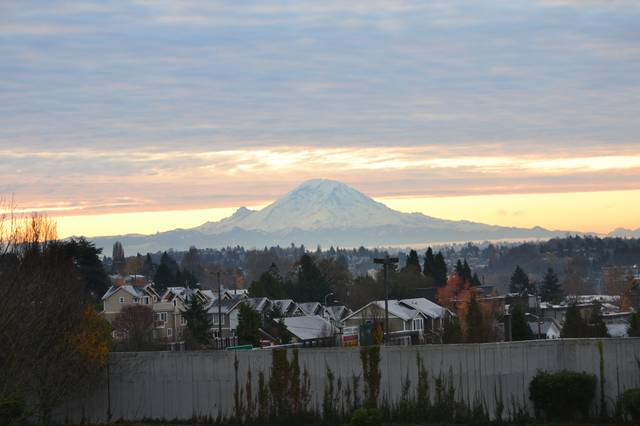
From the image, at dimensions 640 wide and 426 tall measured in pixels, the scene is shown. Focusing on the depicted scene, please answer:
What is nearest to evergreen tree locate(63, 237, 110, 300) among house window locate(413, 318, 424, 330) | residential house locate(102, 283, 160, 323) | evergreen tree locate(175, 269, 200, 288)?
residential house locate(102, 283, 160, 323)

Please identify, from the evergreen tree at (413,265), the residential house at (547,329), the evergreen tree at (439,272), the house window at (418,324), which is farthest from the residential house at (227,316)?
the evergreen tree at (439,272)

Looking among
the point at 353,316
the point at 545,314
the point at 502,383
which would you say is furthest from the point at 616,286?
the point at 502,383

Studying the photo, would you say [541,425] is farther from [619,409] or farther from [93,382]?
[93,382]

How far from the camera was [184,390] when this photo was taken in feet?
92.8

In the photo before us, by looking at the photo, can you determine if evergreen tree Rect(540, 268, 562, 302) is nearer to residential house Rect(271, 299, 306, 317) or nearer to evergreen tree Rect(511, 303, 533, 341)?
residential house Rect(271, 299, 306, 317)

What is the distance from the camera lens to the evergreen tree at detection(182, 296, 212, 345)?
61.4 meters

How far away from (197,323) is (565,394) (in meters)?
41.7

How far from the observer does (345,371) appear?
27000 mm

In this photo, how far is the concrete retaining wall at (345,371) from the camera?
2536cm

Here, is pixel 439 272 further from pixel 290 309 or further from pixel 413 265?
pixel 290 309

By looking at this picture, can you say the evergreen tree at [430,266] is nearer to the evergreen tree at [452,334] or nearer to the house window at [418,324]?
the house window at [418,324]

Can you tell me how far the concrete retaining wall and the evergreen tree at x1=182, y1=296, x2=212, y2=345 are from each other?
3127 centimetres

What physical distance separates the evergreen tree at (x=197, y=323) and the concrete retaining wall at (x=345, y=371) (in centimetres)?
3127

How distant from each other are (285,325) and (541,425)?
40.1 m
